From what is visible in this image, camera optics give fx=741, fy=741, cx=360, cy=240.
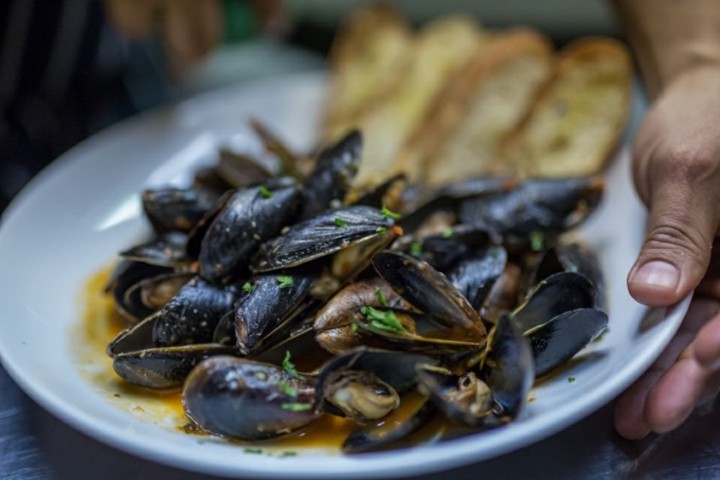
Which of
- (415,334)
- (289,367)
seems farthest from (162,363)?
(415,334)

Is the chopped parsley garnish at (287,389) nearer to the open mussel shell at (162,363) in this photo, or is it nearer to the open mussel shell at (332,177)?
the open mussel shell at (162,363)

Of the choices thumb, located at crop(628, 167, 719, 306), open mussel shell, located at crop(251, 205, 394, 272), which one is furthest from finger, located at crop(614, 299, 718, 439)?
open mussel shell, located at crop(251, 205, 394, 272)

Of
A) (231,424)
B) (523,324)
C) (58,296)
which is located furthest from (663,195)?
(58,296)

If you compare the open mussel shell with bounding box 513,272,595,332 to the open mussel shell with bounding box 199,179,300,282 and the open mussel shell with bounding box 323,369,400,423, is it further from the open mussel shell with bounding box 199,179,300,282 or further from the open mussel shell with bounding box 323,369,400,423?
the open mussel shell with bounding box 199,179,300,282

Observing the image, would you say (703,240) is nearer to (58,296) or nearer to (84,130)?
(58,296)

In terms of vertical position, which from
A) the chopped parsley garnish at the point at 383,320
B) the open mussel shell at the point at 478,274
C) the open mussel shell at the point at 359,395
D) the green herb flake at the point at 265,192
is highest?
the green herb flake at the point at 265,192

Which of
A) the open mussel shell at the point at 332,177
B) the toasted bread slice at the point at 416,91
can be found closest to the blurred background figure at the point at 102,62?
the toasted bread slice at the point at 416,91
